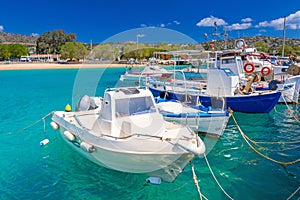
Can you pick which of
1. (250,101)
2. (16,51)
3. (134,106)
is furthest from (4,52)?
(134,106)

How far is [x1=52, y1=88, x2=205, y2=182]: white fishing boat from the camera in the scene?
5.74 meters

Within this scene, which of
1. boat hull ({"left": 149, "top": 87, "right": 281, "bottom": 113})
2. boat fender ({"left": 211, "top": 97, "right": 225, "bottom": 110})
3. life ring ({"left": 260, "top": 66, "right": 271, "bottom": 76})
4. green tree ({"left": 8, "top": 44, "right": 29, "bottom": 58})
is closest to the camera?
boat fender ({"left": 211, "top": 97, "right": 225, "bottom": 110})

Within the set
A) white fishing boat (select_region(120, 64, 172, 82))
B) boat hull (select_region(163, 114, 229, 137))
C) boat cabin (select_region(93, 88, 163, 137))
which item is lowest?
boat hull (select_region(163, 114, 229, 137))

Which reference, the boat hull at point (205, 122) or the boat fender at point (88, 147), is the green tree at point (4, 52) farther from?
the boat fender at point (88, 147)

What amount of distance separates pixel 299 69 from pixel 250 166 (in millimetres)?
18318

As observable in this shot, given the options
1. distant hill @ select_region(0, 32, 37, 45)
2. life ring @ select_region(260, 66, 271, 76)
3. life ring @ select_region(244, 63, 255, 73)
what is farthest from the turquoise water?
distant hill @ select_region(0, 32, 37, 45)

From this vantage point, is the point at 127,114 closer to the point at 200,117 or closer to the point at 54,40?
the point at 200,117

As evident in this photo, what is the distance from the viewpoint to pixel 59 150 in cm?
971

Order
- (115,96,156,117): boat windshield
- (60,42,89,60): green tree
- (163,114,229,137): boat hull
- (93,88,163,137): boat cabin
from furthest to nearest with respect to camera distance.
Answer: (60,42,89,60): green tree < (163,114,229,137): boat hull < (115,96,156,117): boat windshield < (93,88,163,137): boat cabin

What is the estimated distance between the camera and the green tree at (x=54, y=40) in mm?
112062

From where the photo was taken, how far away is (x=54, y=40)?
113688mm

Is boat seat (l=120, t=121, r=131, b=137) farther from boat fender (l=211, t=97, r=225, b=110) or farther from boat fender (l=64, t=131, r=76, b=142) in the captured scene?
boat fender (l=211, t=97, r=225, b=110)

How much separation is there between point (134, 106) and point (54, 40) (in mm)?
120155

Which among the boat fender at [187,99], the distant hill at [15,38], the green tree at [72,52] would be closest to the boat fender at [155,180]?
the boat fender at [187,99]
